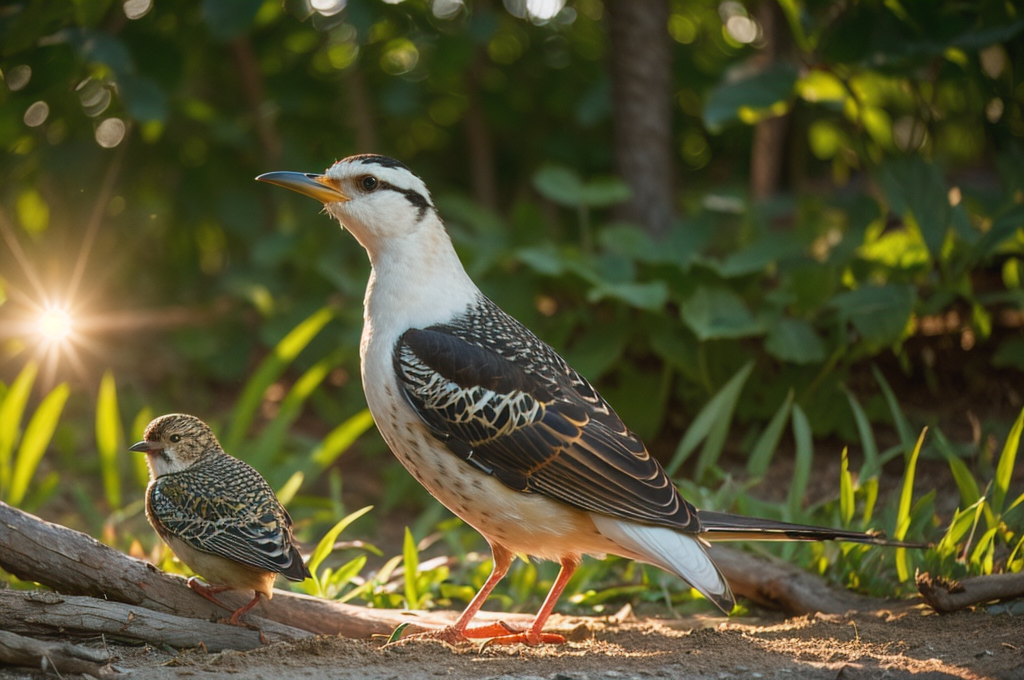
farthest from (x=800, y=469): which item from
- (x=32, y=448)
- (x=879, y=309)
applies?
(x=32, y=448)

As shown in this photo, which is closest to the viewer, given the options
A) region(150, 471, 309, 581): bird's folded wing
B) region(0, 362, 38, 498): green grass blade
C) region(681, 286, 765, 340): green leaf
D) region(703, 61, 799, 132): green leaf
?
region(150, 471, 309, 581): bird's folded wing

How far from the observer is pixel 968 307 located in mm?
6066

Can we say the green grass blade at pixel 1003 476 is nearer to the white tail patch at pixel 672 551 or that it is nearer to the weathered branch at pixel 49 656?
the white tail patch at pixel 672 551

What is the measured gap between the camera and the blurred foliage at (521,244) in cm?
546

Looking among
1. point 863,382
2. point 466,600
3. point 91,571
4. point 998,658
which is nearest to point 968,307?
point 863,382

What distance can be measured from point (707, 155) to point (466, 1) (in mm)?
3071

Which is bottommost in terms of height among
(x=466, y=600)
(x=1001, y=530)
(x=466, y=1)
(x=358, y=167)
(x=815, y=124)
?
(x=1001, y=530)

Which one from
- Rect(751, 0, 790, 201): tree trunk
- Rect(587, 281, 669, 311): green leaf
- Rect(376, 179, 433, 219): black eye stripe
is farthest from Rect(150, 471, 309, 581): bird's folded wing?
Rect(751, 0, 790, 201): tree trunk

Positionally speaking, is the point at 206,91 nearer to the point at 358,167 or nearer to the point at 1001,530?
the point at 358,167

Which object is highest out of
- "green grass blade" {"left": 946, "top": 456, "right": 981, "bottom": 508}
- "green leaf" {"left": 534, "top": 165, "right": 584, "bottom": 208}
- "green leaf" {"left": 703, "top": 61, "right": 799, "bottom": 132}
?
"green leaf" {"left": 703, "top": 61, "right": 799, "bottom": 132}

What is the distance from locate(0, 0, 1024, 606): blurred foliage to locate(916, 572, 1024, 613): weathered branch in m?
0.33

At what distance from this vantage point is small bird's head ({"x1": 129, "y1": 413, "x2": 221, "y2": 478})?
3744mm

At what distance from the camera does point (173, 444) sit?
12.4 feet

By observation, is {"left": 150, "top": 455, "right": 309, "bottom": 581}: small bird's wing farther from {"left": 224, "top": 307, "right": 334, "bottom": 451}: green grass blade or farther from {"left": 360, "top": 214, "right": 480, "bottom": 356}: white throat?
{"left": 224, "top": 307, "right": 334, "bottom": 451}: green grass blade
